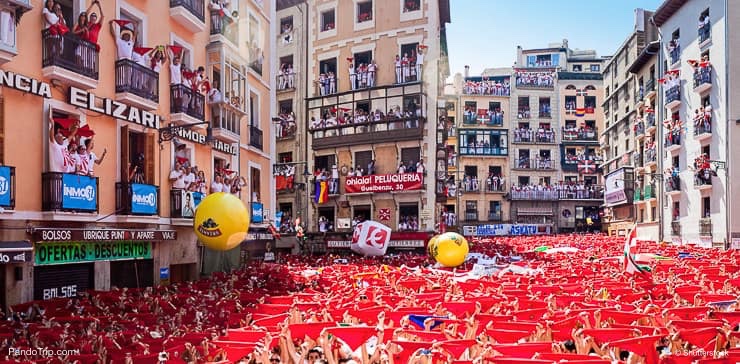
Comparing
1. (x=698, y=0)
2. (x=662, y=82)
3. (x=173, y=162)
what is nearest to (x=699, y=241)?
(x=662, y=82)

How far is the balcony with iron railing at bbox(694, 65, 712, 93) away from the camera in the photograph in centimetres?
3291

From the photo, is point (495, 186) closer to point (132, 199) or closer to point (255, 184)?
point (255, 184)

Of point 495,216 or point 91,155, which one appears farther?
point 495,216

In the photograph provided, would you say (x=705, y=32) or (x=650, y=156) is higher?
(x=705, y=32)

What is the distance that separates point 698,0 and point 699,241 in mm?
13301

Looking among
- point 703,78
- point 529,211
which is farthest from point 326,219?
point 529,211

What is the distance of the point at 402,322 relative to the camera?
31.2ft

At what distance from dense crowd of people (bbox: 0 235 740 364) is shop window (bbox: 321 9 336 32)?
24574 mm

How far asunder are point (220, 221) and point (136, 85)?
5393 millimetres

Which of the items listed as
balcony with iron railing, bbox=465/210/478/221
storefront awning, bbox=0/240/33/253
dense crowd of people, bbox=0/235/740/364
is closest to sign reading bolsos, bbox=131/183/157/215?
dense crowd of people, bbox=0/235/740/364

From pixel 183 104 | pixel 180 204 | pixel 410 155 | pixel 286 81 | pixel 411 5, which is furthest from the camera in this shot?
pixel 286 81

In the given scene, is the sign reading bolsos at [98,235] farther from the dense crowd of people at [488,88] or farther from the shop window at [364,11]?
the dense crowd of people at [488,88]

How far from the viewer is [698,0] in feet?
115

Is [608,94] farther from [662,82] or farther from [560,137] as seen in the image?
[662,82]
